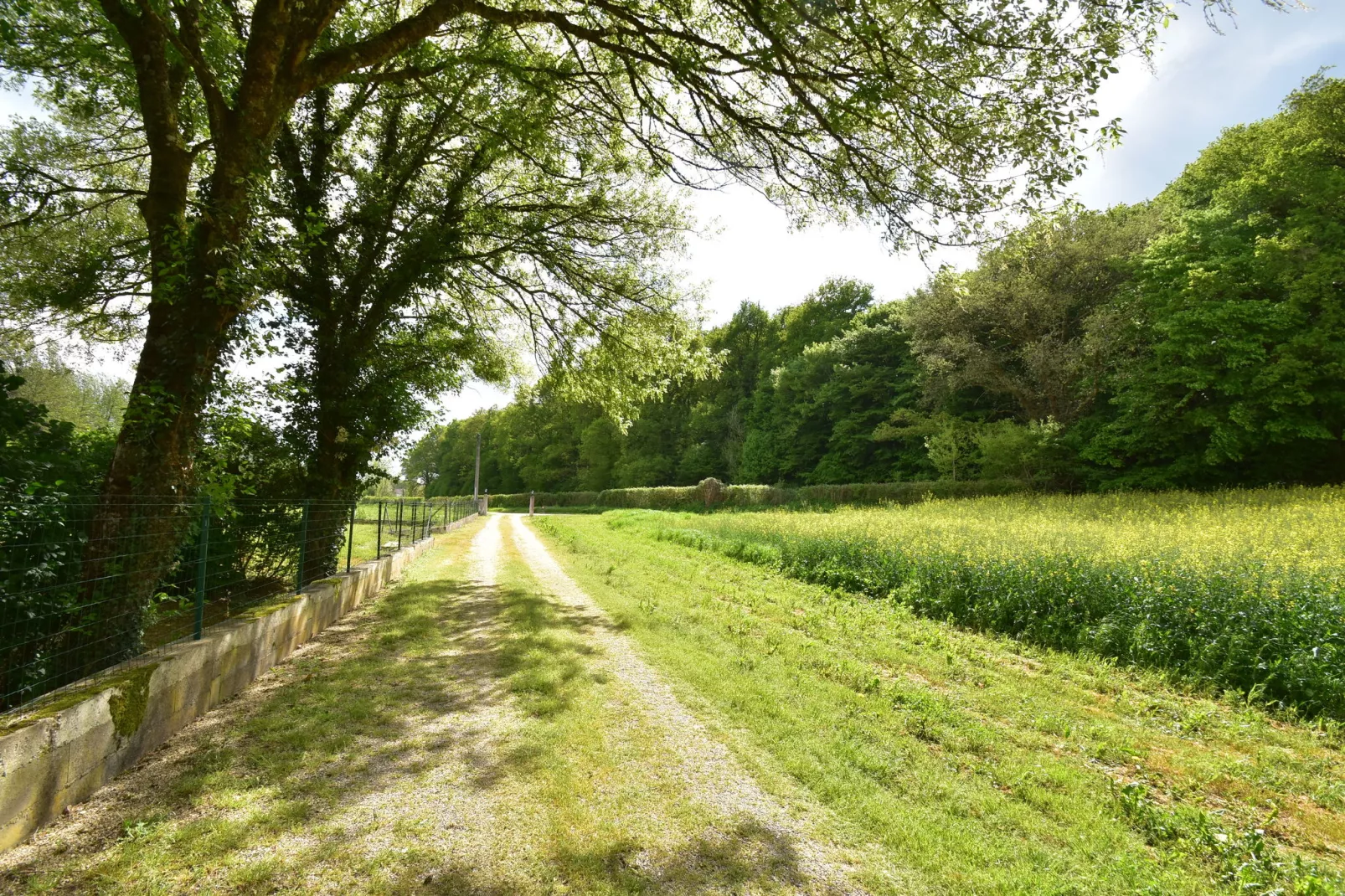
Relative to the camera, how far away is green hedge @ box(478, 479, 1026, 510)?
24219 millimetres

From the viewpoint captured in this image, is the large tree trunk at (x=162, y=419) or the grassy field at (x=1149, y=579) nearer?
the large tree trunk at (x=162, y=419)

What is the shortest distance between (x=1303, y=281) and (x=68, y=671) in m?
27.7

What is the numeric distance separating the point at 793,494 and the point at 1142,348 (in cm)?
1610

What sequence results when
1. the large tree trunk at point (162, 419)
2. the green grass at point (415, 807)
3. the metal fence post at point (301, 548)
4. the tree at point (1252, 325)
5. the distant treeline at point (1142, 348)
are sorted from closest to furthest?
the green grass at point (415, 807) → the large tree trunk at point (162, 419) → the metal fence post at point (301, 548) → the tree at point (1252, 325) → the distant treeline at point (1142, 348)

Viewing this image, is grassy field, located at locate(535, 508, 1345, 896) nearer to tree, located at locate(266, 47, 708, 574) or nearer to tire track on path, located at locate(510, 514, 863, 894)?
tire track on path, located at locate(510, 514, 863, 894)

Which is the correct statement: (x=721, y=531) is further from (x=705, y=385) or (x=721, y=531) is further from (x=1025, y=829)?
(x=705, y=385)

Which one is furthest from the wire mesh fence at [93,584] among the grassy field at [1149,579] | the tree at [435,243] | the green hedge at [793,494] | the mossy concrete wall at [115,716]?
the green hedge at [793,494]

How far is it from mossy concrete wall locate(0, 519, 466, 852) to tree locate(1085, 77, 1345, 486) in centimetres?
2542

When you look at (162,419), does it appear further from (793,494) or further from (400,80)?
(793,494)

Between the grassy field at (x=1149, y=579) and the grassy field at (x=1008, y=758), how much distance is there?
45 cm

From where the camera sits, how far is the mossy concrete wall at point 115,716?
287 cm

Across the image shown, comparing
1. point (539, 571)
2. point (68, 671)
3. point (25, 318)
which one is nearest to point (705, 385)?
point (539, 571)

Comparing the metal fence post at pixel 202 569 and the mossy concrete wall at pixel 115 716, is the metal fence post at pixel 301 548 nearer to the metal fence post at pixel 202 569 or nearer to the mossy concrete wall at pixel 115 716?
the mossy concrete wall at pixel 115 716

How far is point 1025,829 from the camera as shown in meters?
3.27
